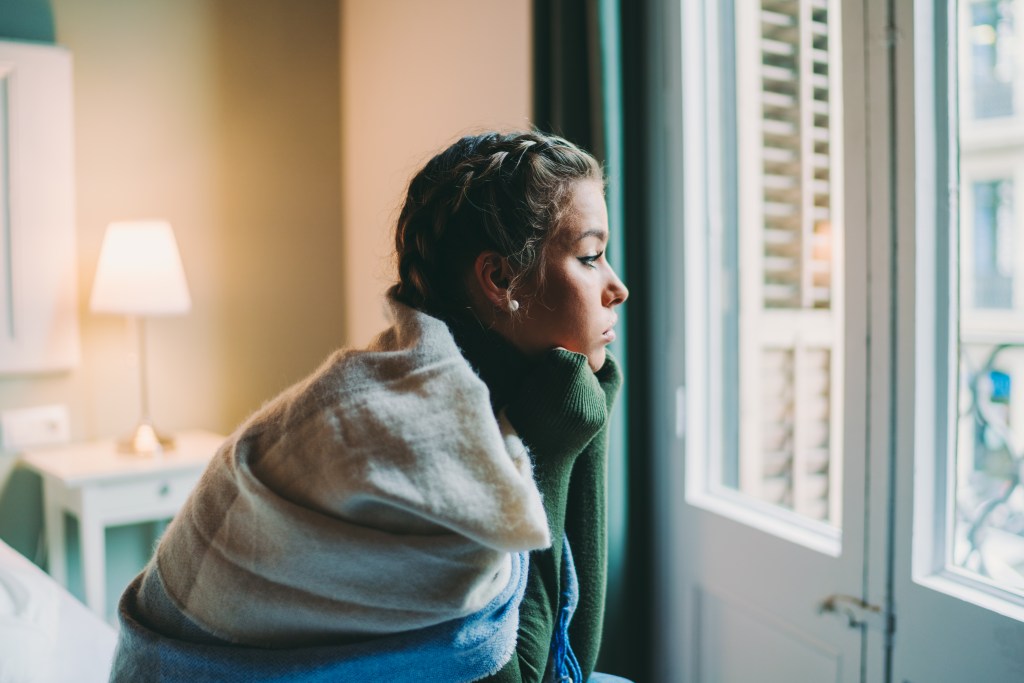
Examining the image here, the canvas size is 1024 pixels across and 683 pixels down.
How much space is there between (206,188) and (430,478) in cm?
220

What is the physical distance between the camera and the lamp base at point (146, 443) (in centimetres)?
219

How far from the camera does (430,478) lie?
623 mm

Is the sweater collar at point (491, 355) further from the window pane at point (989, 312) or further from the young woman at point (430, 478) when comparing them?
the window pane at point (989, 312)

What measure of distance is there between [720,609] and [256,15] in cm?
224

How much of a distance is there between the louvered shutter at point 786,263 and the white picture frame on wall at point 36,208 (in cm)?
184

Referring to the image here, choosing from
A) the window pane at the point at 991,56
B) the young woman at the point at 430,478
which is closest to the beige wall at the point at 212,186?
the young woman at the point at 430,478

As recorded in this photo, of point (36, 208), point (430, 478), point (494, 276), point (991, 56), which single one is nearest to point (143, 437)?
point (36, 208)

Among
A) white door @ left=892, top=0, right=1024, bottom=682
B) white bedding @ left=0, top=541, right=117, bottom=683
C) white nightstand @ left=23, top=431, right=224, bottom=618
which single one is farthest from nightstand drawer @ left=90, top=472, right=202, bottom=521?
white door @ left=892, top=0, right=1024, bottom=682

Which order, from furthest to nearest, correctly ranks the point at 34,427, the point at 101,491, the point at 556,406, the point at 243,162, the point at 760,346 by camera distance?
1. the point at 243,162
2. the point at 34,427
3. the point at 101,491
4. the point at 760,346
5. the point at 556,406

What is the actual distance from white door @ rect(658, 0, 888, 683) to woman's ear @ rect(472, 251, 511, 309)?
720mm

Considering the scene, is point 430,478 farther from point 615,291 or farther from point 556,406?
point 615,291

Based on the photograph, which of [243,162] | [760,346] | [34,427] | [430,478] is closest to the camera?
[430,478]

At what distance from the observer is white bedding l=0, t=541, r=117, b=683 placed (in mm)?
1136

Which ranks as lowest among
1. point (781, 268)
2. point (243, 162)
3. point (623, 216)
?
point (781, 268)
